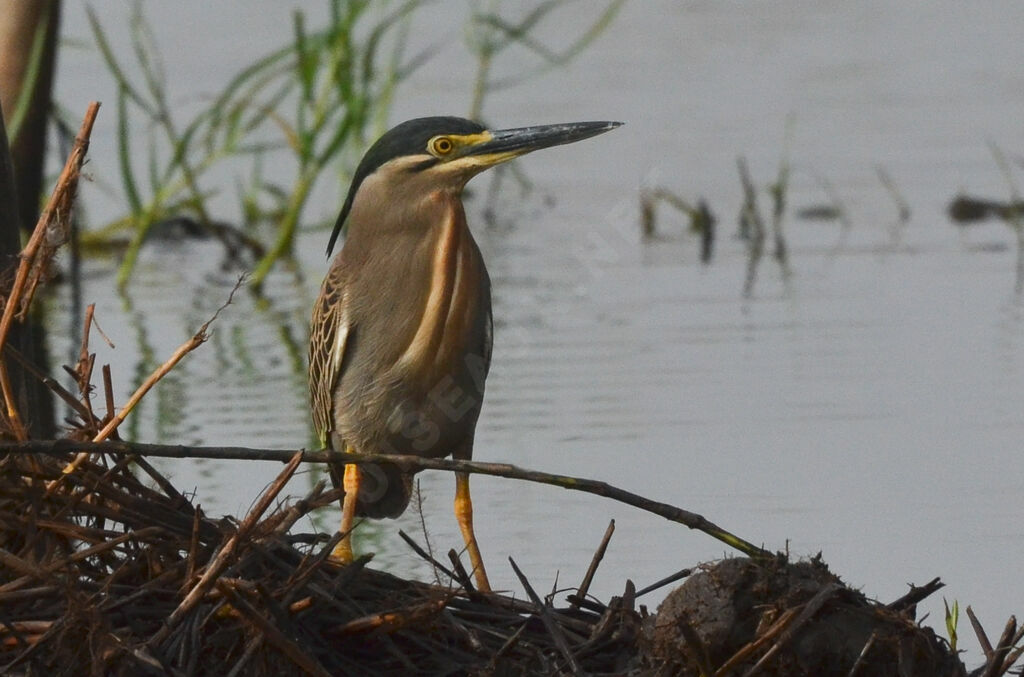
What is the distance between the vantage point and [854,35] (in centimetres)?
1611

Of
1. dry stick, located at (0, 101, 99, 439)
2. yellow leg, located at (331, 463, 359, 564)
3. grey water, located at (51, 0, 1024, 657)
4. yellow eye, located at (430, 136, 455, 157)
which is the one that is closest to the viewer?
dry stick, located at (0, 101, 99, 439)

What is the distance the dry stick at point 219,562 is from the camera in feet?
14.4

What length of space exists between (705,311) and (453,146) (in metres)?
3.88

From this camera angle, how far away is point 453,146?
5.98 metres

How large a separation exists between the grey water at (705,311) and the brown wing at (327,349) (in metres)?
0.45

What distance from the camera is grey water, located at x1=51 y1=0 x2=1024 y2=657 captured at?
21.5 feet

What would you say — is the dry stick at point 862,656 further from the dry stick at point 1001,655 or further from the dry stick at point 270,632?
the dry stick at point 270,632

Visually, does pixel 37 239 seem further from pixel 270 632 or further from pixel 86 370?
pixel 270 632

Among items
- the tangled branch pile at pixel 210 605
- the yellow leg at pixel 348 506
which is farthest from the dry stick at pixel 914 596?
the yellow leg at pixel 348 506

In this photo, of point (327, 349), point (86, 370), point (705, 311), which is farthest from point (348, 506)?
point (705, 311)

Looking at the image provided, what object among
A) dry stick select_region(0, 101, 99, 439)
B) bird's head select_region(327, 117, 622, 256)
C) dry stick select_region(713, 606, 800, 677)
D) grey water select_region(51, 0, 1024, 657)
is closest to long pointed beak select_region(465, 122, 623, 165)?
bird's head select_region(327, 117, 622, 256)

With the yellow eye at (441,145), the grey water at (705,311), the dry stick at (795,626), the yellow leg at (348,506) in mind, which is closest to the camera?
the dry stick at (795,626)

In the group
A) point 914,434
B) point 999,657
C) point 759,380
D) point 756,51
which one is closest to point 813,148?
point 756,51

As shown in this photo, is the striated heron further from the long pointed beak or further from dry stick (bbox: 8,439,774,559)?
dry stick (bbox: 8,439,774,559)
